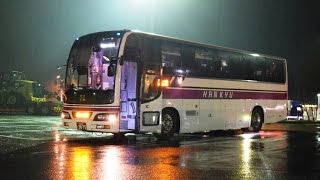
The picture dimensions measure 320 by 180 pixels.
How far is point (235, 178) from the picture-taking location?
394 inches

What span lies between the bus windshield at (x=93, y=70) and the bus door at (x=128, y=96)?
472mm

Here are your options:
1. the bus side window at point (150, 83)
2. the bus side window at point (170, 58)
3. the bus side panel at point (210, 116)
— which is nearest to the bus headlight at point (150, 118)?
the bus side window at point (150, 83)

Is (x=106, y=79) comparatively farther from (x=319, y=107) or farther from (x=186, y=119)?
(x=319, y=107)

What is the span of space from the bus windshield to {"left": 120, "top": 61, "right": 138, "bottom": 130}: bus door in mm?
472

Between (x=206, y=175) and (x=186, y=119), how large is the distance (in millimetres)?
9767

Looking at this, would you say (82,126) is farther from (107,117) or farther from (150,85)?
(150,85)

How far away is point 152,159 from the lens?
1282cm

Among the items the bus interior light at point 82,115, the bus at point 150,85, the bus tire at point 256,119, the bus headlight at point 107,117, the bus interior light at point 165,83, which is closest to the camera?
the bus headlight at point 107,117

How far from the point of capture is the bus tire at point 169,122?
19.3m

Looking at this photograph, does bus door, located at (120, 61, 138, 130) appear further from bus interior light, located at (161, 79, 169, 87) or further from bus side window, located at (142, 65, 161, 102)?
bus interior light, located at (161, 79, 169, 87)

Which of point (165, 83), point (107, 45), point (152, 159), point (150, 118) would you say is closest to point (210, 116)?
point (165, 83)

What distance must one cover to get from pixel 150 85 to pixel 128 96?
43.4 inches

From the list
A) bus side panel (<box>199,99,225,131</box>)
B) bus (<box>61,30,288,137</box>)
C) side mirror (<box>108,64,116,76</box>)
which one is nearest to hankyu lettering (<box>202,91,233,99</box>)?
bus (<box>61,30,288,137</box>)

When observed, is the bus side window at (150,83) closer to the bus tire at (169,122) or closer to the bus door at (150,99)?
the bus door at (150,99)
